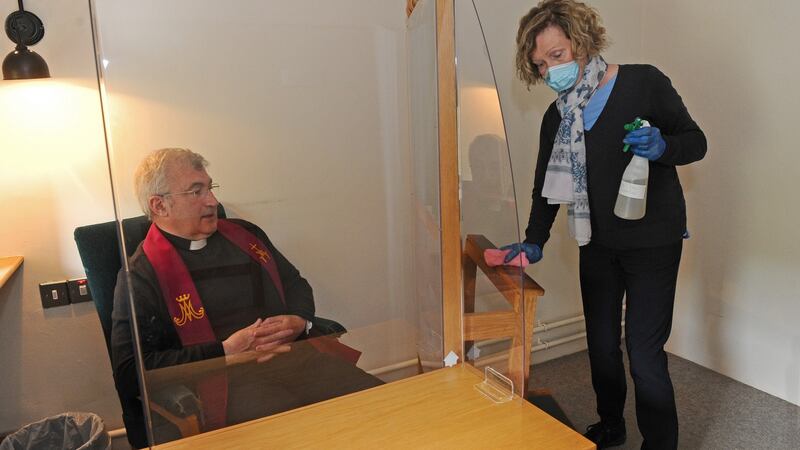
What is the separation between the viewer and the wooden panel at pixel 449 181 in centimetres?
121

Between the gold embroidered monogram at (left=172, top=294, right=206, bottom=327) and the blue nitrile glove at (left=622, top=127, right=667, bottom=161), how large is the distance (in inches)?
44.8

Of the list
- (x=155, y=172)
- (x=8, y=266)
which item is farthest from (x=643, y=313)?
(x=8, y=266)

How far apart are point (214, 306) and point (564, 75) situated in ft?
3.64

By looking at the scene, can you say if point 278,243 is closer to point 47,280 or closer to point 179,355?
point 179,355

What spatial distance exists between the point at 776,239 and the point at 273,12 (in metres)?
2.05

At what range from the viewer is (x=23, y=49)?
1658mm

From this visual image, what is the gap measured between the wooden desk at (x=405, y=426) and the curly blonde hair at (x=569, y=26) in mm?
976

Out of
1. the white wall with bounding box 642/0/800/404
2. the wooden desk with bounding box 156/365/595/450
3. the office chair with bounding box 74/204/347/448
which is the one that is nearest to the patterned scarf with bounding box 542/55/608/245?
the wooden desk with bounding box 156/365/595/450

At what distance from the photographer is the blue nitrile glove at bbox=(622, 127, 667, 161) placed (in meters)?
1.48

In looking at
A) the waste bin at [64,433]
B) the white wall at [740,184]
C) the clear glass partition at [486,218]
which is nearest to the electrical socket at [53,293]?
the waste bin at [64,433]

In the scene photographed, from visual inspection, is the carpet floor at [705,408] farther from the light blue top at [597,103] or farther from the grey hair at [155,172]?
the grey hair at [155,172]

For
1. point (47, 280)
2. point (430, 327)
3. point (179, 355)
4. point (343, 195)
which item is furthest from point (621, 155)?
point (47, 280)

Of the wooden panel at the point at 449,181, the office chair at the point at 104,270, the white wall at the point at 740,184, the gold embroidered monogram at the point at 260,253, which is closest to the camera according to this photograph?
the gold embroidered monogram at the point at 260,253

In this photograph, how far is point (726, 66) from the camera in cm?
228
